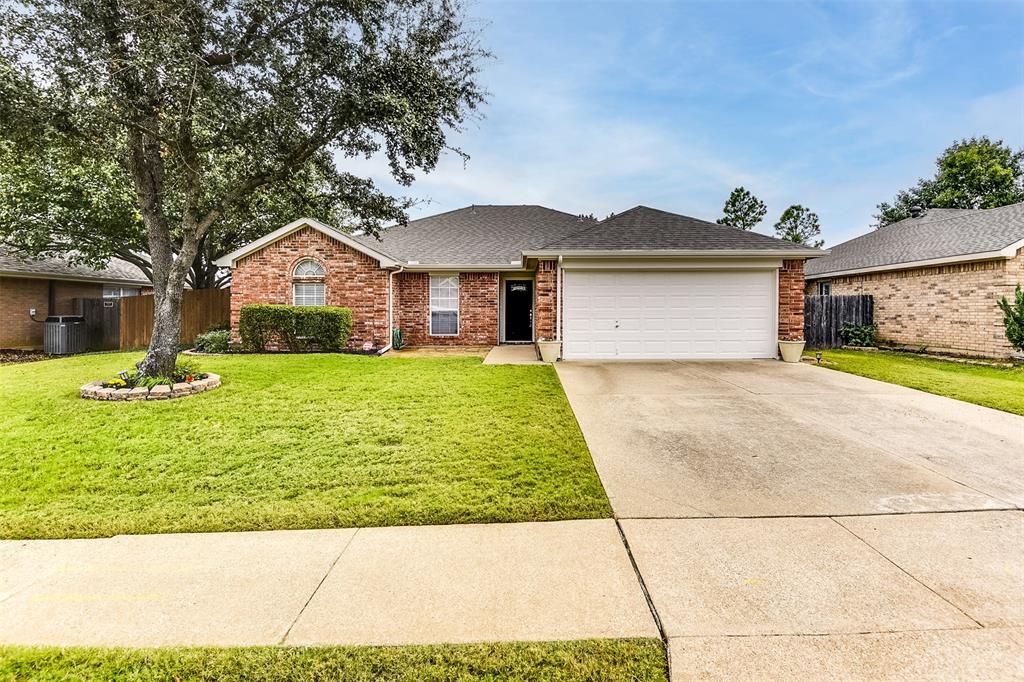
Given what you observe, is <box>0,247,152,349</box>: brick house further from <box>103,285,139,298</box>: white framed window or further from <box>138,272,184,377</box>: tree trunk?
<box>138,272,184,377</box>: tree trunk

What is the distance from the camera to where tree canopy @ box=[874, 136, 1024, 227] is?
27438 millimetres

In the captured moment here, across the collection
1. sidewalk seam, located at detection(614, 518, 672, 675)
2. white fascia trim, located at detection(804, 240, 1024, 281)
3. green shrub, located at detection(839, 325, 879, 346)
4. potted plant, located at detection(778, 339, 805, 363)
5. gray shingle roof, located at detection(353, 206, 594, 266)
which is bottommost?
sidewalk seam, located at detection(614, 518, 672, 675)

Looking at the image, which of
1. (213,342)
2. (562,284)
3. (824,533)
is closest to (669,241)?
(562,284)

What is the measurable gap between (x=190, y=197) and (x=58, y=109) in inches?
76.2

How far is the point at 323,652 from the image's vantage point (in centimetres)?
214

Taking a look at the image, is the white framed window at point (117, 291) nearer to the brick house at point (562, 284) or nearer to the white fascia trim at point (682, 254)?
the brick house at point (562, 284)

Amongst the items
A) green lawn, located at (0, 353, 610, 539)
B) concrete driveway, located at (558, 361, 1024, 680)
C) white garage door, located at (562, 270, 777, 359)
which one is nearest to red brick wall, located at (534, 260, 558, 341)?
white garage door, located at (562, 270, 777, 359)

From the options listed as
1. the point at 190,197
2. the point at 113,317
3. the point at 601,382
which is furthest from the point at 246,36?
the point at 113,317

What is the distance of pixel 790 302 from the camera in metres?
11.7

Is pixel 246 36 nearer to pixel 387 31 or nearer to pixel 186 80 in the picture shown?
pixel 186 80

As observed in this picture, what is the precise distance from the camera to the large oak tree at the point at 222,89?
22.6 ft

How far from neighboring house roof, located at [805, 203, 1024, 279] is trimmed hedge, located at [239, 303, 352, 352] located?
17062 millimetres

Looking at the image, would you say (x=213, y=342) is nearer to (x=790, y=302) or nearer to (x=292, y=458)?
(x=292, y=458)

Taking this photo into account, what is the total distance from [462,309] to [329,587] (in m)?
13.3
